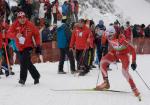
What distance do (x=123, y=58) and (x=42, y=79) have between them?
154 inches

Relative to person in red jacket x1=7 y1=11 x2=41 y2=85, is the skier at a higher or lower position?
lower

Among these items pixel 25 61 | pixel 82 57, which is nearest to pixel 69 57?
pixel 82 57

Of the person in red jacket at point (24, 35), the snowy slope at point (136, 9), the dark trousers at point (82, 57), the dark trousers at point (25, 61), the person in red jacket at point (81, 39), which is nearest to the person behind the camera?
the person in red jacket at point (24, 35)

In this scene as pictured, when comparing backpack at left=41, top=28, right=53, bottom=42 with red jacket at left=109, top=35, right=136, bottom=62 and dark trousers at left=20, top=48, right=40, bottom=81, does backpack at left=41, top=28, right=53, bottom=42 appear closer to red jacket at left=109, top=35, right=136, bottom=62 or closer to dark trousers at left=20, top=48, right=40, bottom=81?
dark trousers at left=20, top=48, right=40, bottom=81

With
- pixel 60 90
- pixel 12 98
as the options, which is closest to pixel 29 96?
pixel 12 98

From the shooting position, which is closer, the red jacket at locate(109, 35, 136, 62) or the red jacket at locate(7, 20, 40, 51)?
the red jacket at locate(109, 35, 136, 62)

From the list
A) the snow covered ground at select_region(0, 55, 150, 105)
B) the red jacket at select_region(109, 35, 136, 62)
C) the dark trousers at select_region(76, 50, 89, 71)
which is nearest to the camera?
the snow covered ground at select_region(0, 55, 150, 105)

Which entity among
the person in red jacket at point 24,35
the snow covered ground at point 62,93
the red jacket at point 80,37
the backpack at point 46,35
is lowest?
the snow covered ground at point 62,93

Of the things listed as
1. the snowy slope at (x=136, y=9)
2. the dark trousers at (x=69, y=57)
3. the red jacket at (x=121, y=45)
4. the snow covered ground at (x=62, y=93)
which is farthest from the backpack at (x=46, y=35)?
the snowy slope at (x=136, y=9)

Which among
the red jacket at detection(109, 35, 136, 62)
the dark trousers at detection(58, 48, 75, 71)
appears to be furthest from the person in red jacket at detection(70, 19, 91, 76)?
the red jacket at detection(109, 35, 136, 62)

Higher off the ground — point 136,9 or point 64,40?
point 64,40

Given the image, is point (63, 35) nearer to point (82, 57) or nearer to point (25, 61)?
point (82, 57)

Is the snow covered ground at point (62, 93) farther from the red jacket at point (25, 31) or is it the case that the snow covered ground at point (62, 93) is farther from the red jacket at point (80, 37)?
the red jacket at point (25, 31)

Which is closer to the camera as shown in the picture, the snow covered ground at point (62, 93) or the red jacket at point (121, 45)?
the snow covered ground at point (62, 93)
